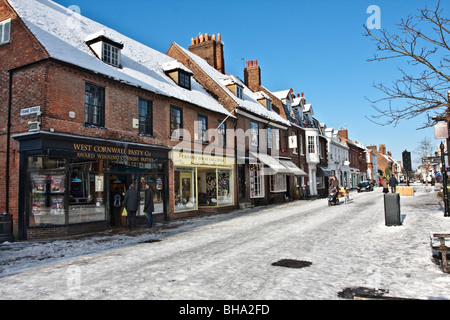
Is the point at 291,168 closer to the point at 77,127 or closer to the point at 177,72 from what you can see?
the point at 177,72

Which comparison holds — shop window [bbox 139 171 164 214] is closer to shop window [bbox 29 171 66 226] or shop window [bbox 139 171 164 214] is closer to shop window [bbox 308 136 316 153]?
shop window [bbox 29 171 66 226]

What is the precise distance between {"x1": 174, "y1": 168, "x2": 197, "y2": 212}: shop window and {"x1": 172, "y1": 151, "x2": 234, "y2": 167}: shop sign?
43 centimetres

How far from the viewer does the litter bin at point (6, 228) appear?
32.8ft

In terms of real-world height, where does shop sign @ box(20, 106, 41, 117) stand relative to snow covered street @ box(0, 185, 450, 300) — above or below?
above

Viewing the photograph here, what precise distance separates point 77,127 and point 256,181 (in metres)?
14.3

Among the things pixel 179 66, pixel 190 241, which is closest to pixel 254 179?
pixel 179 66

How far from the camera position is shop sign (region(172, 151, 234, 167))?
16047 mm

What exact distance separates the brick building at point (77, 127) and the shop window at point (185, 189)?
2.1 inches

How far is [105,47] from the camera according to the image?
14.0 m

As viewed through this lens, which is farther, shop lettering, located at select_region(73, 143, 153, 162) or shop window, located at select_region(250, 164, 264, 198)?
shop window, located at select_region(250, 164, 264, 198)

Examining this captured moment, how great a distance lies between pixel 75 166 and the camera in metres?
11.4

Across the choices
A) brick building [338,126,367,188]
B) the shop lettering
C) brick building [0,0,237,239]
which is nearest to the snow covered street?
brick building [0,0,237,239]
